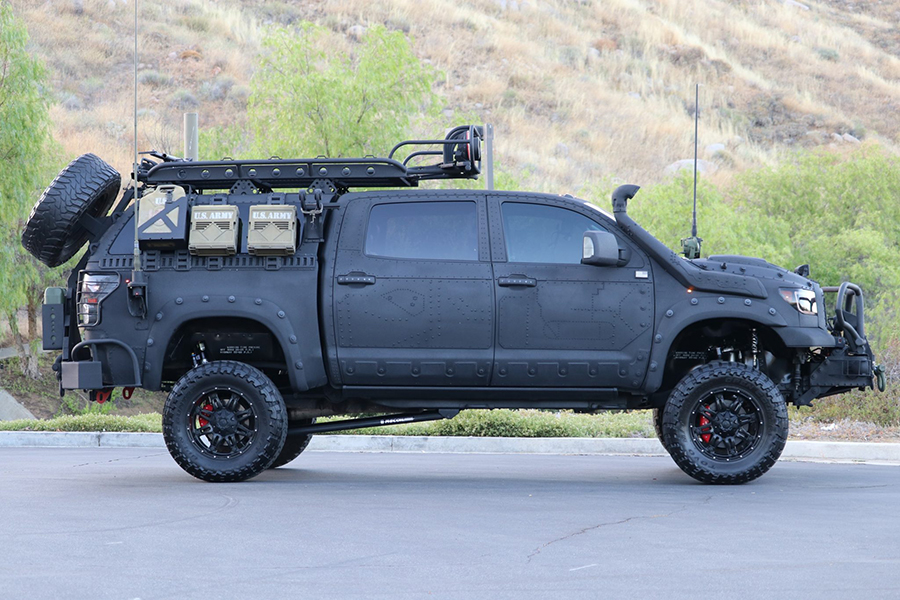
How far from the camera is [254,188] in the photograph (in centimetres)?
958

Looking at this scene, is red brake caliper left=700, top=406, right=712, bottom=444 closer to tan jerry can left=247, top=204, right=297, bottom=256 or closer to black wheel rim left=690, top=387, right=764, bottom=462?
black wheel rim left=690, top=387, right=764, bottom=462

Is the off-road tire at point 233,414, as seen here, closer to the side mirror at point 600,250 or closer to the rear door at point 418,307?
the rear door at point 418,307

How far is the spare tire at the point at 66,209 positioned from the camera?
9141 millimetres

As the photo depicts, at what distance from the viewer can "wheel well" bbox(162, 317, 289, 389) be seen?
927cm

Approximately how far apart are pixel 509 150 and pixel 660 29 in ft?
76.5

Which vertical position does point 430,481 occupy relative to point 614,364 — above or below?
below

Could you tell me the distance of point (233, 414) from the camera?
29.7 feet

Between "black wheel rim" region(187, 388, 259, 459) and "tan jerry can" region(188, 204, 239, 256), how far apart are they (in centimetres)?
108

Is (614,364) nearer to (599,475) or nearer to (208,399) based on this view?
A: (599,475)

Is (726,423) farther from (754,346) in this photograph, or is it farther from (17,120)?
(17,120)

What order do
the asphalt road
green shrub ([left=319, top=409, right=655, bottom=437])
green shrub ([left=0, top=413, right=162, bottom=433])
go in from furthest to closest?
green shrub ([left=0, top=413, right=162, bottom=433]) < green shrub ([left=319, top=409, right=655, bottom=437]) < the asphalt road

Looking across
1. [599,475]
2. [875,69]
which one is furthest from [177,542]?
[875,69]

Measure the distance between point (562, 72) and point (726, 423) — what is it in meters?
58.5

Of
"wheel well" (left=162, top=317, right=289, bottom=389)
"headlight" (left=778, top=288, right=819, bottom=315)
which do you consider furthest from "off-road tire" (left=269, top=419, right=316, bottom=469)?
"headlight" (left=778, top=288, right=819, bottom=315)
